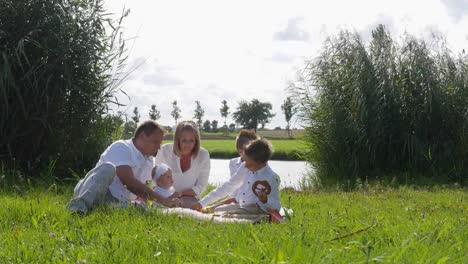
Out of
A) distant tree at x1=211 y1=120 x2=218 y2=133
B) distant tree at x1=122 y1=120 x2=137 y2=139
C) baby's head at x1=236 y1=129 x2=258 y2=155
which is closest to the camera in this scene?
baby's head at x1=236 y1=129 x2=258 y2=155

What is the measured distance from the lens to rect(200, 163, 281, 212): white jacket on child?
5.42m

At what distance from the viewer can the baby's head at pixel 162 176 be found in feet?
19.6

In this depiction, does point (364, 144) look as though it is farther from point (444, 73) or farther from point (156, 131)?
point (156, 131)

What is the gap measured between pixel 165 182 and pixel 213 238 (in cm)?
218

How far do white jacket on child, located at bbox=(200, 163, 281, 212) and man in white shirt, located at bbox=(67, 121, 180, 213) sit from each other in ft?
1.48

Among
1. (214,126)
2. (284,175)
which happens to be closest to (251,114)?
(214,126)

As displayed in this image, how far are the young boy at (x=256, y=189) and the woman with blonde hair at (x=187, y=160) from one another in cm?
85

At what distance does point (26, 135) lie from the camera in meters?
8.70

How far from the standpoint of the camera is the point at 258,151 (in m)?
5.55

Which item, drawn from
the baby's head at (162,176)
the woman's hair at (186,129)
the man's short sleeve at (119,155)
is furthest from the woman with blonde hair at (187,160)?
the man's short sleeve at (119,155)

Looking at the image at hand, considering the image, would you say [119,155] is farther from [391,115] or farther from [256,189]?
[391,115]

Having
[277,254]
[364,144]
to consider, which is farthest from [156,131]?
[364,144]

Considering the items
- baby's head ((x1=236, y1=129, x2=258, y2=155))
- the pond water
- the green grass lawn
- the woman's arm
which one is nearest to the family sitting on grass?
the woman's arm

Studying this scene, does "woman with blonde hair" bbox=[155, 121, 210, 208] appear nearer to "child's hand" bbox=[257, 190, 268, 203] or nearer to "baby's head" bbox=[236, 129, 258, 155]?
"baby's head" bbox=[236, 129, 258, 155]
